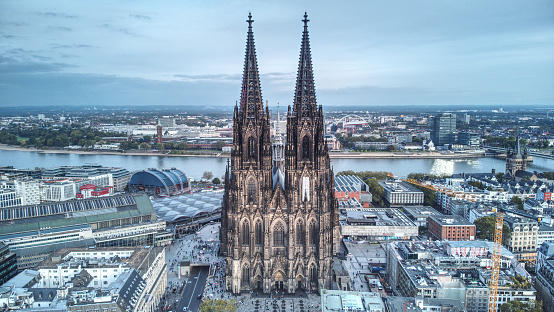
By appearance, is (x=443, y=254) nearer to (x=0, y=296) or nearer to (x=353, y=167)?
(x=0, y=296)

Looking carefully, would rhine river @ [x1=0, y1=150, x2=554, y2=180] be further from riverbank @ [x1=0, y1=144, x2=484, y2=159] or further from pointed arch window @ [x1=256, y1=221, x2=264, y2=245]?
pointed arch window @ [x1=256, y1=221, x2=264, y2=245]

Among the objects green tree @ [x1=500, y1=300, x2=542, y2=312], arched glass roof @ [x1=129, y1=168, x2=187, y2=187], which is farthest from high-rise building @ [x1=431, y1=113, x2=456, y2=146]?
green tree @ [x1=500, y1=300, x2=542, y2=312]

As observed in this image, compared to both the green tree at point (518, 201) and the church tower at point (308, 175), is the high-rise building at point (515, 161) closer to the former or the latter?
the green tree at point (518, 201)

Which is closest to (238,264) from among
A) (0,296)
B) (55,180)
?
(0,296)

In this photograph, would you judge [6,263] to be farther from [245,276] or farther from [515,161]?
[515,161]

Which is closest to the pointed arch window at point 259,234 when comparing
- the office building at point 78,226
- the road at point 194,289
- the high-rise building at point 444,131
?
the road at point 194,289

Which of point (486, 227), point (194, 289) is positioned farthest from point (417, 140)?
point (194, 289)
